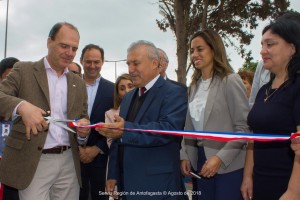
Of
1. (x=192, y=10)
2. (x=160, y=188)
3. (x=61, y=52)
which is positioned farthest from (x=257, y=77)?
(x=192, y=10)

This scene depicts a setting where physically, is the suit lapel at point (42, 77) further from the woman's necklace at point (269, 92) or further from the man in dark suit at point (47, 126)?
the woman's necklace at point (269, 92)

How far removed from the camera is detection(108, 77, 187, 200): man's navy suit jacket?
10.4 ft

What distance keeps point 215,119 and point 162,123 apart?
0.53 meters

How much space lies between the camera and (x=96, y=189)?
185 inches

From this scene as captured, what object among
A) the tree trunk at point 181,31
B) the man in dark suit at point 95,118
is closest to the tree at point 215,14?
the tree trunk at point 181,31

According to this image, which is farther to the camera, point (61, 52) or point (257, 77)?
point (257, 77)

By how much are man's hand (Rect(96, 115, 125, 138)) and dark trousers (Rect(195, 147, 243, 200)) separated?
0.86 m

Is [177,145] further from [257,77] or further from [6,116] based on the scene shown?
[6,116]

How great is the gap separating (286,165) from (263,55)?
2.85 ft

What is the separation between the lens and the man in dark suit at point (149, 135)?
10.4 ft

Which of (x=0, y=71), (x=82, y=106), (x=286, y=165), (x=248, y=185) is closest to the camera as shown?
(x=286, y=165)

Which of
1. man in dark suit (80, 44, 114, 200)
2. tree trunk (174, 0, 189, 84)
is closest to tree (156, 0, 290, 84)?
tree trunk (174, 0, 189, 84)

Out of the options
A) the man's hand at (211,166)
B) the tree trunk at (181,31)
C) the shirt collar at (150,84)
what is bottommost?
the man's hand at (211,166)

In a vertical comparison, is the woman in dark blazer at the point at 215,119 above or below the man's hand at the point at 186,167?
above
